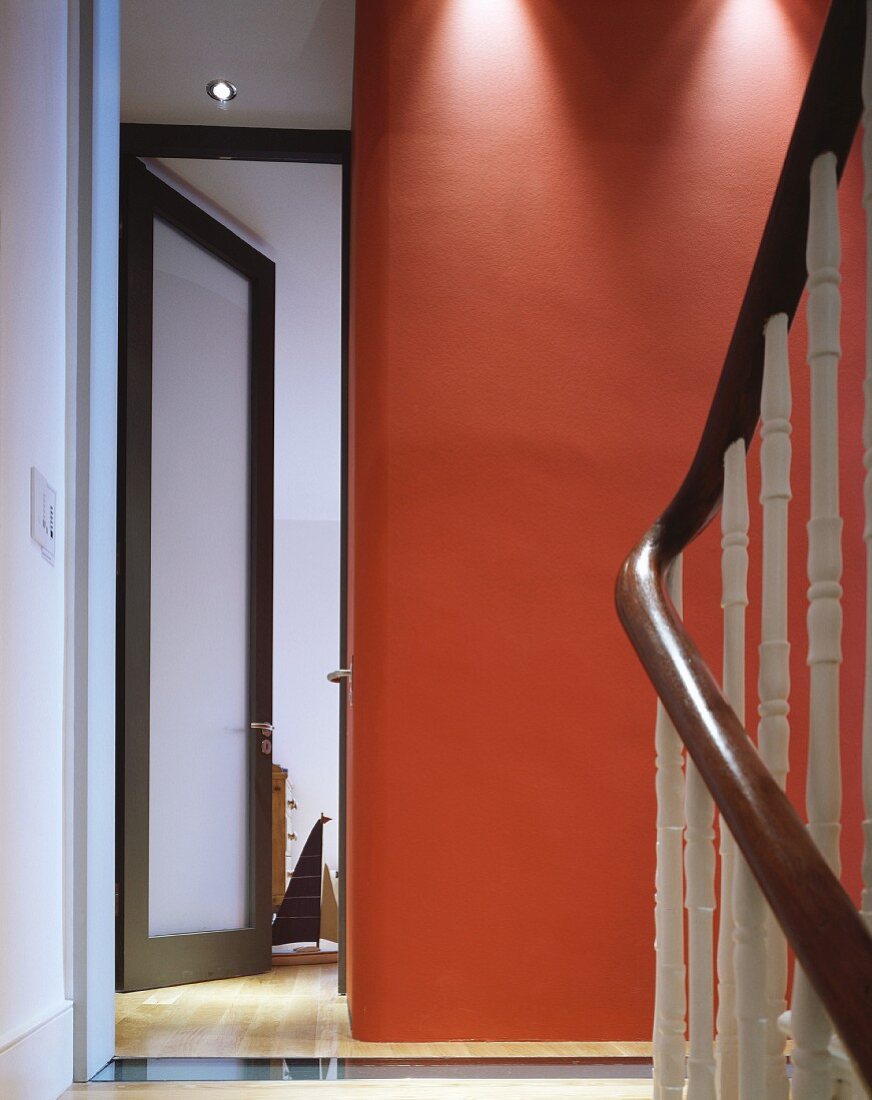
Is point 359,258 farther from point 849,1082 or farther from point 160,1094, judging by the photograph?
point 849,1082

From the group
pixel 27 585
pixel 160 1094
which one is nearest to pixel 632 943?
pixel 160 1094

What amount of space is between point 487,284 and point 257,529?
167 cm

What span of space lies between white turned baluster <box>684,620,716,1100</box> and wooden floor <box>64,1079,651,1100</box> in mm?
1155

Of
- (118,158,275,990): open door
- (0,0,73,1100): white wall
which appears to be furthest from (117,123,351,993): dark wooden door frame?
(0,0,73,1100): white wall

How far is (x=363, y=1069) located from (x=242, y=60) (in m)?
2.75

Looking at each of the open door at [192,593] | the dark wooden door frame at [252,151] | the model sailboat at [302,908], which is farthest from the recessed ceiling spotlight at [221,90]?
the model sailboat at [302,908]

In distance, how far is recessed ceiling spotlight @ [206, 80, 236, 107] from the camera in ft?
11.8

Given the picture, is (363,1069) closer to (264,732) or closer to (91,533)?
(91,533)

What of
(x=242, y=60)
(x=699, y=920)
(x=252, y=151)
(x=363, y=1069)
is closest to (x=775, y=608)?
(x=699, y=920)

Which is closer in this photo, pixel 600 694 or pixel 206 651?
pixel 600 694

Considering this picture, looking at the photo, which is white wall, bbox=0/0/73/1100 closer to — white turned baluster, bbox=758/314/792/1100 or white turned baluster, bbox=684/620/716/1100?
white turned baluster, bbox=684/620/716/1100

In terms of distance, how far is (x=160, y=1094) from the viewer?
226 centimetres

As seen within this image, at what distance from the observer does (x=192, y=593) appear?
4.23 meters

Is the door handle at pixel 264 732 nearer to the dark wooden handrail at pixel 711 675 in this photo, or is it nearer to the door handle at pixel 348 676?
the door handle at pixel 348 676
